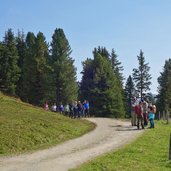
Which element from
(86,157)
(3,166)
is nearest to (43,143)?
(86,157)

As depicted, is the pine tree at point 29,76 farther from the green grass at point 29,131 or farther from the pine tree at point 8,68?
the green grass at point 29,131

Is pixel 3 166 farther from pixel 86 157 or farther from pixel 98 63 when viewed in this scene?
pixel 98 63

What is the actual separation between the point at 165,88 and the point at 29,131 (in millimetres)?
87984

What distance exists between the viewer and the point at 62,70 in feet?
268

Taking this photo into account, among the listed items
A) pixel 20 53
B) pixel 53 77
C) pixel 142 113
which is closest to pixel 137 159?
pixel 142 113

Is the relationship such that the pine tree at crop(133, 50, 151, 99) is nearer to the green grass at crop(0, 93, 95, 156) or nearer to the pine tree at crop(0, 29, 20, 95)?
the pine tree at crop(0, 29, 20, 95)

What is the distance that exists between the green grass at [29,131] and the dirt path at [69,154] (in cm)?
96

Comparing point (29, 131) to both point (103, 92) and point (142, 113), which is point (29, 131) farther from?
point (103, 92)

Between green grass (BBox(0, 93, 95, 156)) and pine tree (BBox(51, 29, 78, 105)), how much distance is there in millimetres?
49068

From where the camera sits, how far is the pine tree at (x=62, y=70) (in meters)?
81.6

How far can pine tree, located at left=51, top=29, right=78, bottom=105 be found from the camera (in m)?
81.6

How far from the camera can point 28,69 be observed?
264 feet

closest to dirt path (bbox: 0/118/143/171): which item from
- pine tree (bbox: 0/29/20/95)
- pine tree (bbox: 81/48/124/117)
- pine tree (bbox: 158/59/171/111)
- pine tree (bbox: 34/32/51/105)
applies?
pine tree (bbox: 34/32/51/105)

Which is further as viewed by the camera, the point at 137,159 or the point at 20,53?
the point at 20,53
